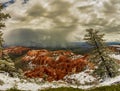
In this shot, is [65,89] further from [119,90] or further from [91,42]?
[91,42]

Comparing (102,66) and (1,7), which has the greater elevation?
(1,7)

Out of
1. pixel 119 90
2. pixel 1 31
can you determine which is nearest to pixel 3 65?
pixel 1 31

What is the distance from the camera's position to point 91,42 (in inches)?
2443

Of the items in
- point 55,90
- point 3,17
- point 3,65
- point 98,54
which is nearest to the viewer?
point 55,90

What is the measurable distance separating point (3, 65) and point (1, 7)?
5.77 meters

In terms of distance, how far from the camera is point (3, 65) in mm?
23922

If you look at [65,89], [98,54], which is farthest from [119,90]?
[98,54]

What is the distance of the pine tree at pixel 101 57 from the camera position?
60469 mm

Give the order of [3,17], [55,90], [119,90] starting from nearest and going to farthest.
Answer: [119,90] < [55,90] < [3,17]

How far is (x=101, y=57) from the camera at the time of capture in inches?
2395

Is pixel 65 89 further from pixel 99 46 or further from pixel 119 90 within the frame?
pixel 99 46

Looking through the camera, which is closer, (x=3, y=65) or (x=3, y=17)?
(x=3, y=65)

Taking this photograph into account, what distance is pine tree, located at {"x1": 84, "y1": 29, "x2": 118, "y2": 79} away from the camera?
6047 centimetres

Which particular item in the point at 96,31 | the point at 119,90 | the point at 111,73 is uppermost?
the point at 119,90
